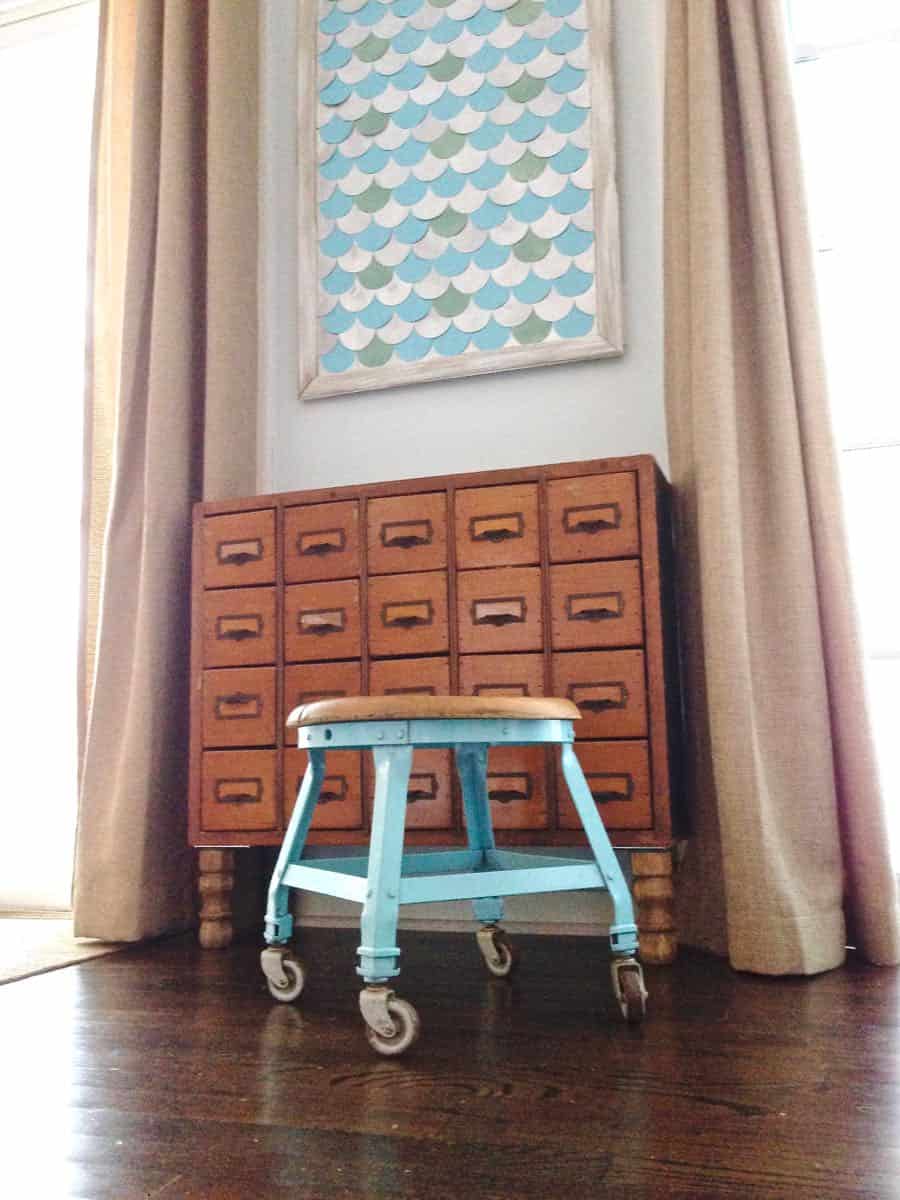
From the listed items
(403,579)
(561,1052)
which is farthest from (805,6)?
(561,1052)

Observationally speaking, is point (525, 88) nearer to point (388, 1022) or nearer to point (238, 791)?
point (238, 791)

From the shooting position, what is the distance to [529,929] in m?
2.18

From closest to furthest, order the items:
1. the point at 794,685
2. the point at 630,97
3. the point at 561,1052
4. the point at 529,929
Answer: the point at 561,1052, the point at 794,685, the point at 529,929, the point at 630,97

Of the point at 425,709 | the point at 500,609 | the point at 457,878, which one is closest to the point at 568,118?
the point at 500,609

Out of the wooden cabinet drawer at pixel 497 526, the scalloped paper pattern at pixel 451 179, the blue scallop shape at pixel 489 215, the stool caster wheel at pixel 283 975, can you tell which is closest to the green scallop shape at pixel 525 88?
the scalloped paper pattern at pixel 451 179

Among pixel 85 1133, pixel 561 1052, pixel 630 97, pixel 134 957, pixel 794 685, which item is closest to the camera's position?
pixel 85 1133

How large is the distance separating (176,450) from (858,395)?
142 centimetres

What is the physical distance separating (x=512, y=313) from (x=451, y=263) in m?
0.19

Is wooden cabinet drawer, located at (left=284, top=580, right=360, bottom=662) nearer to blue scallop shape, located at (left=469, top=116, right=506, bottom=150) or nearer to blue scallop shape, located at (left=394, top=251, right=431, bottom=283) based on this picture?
blue scallop shape, located at (left=394, top=251, right=431, bottom=283)

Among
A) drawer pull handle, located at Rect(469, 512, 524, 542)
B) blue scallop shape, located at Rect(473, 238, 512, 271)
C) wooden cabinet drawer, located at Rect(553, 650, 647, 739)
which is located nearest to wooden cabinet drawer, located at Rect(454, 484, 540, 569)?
drawer pull handle, located at Rect(469, 512, 524, 542)

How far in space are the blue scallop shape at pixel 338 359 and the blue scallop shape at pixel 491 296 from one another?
0.32 m

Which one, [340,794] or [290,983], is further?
[340,794]

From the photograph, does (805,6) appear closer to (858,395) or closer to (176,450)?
(858,395)

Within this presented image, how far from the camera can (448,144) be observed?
7.98ft
